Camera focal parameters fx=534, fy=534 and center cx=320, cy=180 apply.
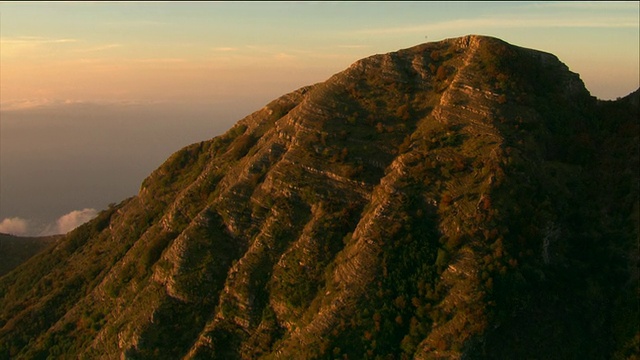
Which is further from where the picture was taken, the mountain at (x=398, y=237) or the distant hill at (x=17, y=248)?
the distant hill at (x=17, y=248)

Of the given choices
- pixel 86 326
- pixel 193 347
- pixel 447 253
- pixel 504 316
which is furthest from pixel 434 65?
pixel 86 326

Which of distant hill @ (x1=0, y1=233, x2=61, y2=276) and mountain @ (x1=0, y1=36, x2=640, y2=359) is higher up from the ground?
mountain @ (x1=0, y1=36, x2=640, y2=359)

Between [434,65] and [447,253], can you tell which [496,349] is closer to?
[447,253]

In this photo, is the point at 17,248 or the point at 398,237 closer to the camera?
the point at 398,237

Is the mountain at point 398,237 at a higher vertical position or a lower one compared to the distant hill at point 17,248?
higher

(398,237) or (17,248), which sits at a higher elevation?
(398,237)
